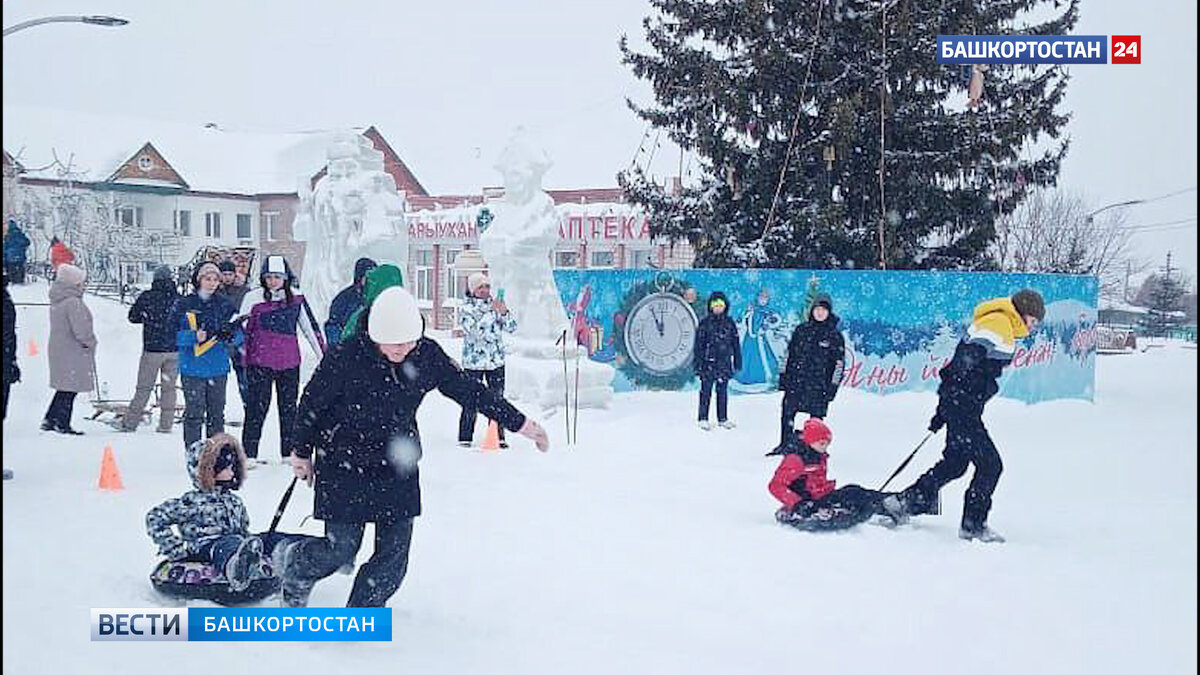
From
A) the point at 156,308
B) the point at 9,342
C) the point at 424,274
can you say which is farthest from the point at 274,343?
Result: the point at 424,274

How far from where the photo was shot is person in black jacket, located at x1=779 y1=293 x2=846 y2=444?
9.78 metres

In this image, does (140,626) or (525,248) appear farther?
(525,248)

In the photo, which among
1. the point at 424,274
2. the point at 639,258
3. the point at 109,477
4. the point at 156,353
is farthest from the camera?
the point at 424,274

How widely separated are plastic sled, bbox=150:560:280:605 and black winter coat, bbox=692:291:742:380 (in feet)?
23.5

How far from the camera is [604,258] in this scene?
102ft

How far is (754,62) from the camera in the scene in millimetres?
15984

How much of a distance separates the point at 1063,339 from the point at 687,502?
8559 mm

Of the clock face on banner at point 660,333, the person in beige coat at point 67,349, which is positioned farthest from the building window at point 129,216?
the person in beige coat at point 67,349

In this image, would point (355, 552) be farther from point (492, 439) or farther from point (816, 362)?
point (816, 362)

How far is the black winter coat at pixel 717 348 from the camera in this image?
11461mm

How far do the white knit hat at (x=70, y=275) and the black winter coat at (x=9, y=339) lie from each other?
229 cm

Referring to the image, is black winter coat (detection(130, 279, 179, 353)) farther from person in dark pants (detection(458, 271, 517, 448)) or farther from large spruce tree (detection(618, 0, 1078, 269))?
large spruce tree (detection(618, 0, 1078, 269))

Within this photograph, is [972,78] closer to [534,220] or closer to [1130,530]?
[534,220]

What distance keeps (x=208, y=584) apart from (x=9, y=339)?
3267 millimetres
